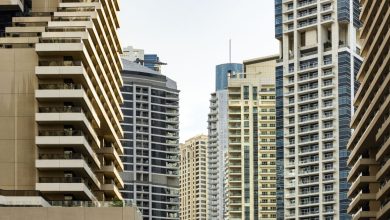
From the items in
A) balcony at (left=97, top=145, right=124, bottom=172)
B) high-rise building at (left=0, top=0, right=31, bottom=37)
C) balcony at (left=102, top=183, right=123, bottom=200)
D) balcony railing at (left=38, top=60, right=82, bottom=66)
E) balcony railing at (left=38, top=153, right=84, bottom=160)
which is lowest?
balcony at (left=102, top=183, right=123, bottom=200)

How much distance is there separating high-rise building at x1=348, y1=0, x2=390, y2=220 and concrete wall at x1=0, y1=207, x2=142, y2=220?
86.4ft

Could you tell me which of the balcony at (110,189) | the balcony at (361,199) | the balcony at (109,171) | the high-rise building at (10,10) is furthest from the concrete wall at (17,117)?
the balcony at (361,199)

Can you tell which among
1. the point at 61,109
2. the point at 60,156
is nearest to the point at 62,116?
the point at 61,109

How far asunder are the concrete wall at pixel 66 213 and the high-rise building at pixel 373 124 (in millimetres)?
26346


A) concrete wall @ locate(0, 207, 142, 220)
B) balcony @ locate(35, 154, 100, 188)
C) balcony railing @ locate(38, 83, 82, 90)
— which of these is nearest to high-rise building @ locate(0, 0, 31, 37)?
balcony railing @ locate(38, 83, 82, 90)

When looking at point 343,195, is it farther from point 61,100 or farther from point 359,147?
point 61,100

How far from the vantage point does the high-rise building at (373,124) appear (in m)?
96.7

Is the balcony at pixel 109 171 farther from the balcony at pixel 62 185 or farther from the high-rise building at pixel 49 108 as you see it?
the balcony at pixel 62 185

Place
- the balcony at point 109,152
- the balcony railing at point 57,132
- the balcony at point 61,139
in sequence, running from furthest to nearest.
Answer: the balcony at point 109,152 → the balcony railing at point 57,132 → the balcony at point 61,139

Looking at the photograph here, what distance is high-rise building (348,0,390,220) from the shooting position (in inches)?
3807

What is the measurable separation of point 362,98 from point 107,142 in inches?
1005

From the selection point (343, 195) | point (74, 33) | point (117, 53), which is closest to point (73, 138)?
point (74, 33)

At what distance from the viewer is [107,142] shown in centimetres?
10931

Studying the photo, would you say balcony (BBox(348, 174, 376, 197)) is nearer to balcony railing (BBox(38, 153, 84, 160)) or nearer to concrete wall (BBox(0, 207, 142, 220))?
balcony railing (BBox(38, 153, 84, 160))
